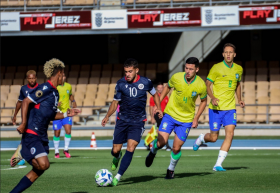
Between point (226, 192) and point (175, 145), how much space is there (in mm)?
1849

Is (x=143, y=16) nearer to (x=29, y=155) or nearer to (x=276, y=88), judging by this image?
(x=276, y=88)

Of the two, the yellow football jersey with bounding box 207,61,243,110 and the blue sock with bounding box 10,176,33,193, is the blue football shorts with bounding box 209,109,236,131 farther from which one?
the blue sock with bounding box 10,176,33,193

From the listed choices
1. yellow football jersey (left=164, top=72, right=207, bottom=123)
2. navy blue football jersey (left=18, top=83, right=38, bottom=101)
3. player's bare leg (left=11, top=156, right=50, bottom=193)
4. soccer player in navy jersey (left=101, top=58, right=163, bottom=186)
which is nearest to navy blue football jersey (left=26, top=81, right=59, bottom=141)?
player's bare leg (left=11, top=156, right=50, bottom=193)

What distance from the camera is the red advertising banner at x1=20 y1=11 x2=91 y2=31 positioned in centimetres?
2311

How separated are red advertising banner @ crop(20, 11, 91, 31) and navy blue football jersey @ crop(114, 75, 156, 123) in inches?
601

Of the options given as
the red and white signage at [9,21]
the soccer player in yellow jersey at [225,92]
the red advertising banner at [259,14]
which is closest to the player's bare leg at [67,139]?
the soccer player in yellow jersey at [225,92]

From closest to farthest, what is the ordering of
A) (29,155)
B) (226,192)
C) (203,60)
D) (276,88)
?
(29,155)
(226,192)
(276,88)
(203,60)

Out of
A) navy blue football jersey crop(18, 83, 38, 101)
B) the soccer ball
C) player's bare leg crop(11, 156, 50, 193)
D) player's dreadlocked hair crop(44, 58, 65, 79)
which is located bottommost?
the soccer ball

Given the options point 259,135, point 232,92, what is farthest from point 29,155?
point 259,135

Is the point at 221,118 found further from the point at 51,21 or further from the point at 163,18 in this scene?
the point at 51,21

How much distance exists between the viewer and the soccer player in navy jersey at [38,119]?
6492 mm

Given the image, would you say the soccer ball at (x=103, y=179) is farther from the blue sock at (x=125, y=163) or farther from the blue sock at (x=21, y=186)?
the blue sock at (x=21, y=186)

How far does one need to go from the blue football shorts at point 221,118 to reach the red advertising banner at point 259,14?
13.5 m

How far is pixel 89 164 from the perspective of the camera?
1178 cm
